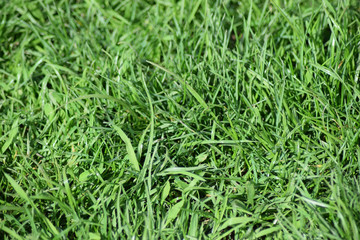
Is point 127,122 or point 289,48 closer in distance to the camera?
point 127,122

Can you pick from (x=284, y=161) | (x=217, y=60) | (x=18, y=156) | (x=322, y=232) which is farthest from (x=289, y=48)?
(x=18, y=156)

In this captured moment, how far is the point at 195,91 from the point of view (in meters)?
2.02

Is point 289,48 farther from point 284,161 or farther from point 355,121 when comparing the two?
point 284,161

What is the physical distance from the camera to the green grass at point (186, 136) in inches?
67.4

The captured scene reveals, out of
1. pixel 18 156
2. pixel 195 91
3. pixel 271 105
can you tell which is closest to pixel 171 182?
pixel 195 91

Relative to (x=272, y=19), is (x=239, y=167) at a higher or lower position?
lower

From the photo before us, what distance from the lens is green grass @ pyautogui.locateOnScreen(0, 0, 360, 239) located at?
1712mm

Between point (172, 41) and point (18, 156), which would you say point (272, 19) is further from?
point (18, 156)

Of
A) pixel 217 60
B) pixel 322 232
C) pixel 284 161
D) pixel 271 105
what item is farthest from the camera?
pixel 217 60

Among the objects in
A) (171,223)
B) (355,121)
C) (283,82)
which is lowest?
(171,223)

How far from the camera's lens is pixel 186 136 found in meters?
1.99

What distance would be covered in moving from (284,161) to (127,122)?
0.79m

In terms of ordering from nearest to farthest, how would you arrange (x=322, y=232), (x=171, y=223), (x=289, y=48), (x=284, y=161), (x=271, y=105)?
(x=322, y=232) < (x=171, y=223) < (x=284, y=161) < (x=271, y=105) < (x=289, y=48)

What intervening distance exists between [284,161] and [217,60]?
A: 64 centimetres
